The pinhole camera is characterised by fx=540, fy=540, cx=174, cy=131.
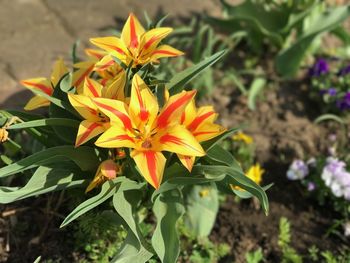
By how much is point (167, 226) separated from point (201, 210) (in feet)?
1.52

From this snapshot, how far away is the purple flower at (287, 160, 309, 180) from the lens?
8.73 feet

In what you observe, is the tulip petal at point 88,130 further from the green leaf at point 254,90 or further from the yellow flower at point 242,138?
the green leaf at point 254,90

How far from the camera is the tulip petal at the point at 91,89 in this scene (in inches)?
69.8

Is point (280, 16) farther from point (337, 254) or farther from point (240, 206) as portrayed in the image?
→ point (337, 254)

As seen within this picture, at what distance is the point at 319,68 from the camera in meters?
3.14

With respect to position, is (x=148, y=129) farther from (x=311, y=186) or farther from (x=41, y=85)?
(x=311, y=186)

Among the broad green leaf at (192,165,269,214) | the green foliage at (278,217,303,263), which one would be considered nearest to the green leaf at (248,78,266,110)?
the green foliage at (278,217,303,263)

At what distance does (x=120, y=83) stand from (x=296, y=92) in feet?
5.78

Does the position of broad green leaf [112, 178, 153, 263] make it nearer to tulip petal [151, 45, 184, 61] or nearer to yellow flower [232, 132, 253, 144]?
tulip petal [151, 45, 184, 61]

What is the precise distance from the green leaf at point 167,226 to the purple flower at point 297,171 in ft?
2.88

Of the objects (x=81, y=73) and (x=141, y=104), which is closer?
(x=141, y=104)

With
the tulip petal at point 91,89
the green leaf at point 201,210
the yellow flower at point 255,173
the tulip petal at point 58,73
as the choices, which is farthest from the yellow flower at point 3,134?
the yellow flower at point 255,173

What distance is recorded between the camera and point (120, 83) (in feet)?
5.70

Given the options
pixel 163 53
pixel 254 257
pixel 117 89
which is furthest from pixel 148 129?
pixel 254 257
